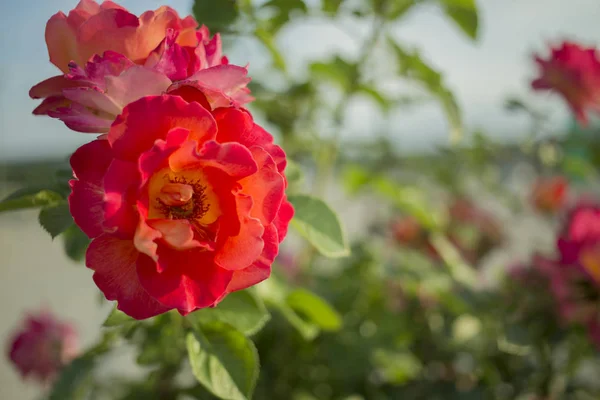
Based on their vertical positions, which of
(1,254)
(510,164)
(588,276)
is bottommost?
(1,254)

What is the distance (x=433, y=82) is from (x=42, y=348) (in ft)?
1.90

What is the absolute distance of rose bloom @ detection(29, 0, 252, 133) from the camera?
238 millimetres

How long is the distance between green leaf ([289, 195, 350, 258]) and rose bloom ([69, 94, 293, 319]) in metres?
0.09

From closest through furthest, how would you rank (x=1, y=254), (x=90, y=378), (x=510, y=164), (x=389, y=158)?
(x=90, y=378), (x=389, y=158), (x=510, y=164), (x=1, y=254)

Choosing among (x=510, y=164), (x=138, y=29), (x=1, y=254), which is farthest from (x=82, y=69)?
(x=1, y=254)

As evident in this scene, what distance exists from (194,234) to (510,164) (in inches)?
34.1

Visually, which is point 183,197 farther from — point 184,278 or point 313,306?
point 313,306

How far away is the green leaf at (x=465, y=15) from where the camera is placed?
50 centimetres

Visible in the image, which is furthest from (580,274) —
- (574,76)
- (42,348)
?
(42,348)

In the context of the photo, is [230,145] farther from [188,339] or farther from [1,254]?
[1,254]

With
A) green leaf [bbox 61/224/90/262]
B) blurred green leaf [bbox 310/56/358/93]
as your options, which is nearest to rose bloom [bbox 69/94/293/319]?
green leaf [bbox 61/224/90/262]

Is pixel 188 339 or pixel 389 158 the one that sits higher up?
pixel 188 339

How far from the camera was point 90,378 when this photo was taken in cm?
44

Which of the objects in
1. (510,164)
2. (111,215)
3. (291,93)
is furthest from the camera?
(510,164)
